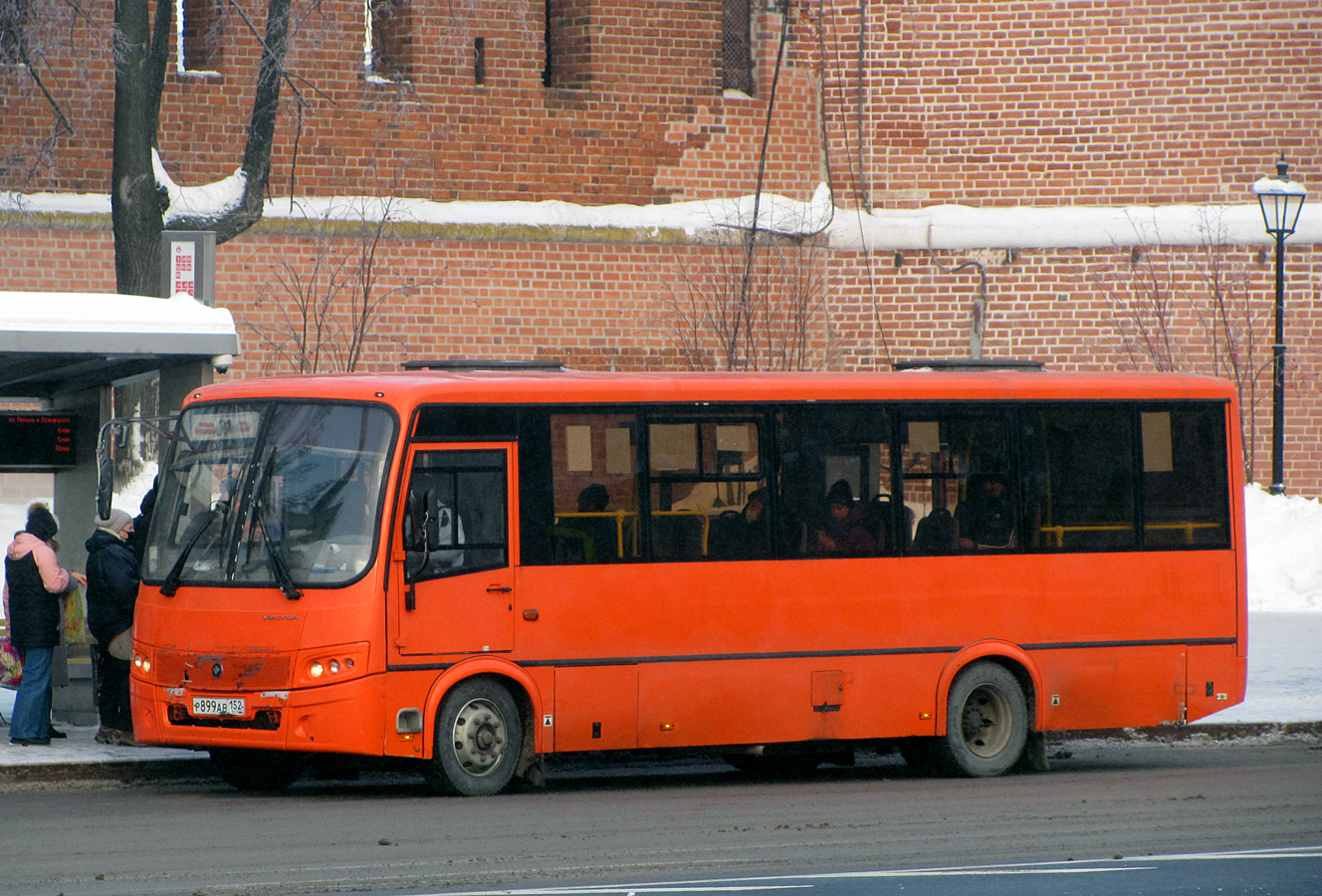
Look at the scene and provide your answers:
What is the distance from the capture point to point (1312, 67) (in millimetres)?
26984

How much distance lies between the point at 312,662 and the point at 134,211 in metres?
8.58

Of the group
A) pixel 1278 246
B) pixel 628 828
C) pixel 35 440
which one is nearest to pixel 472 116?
pixel 1278 246

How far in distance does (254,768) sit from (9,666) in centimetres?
216

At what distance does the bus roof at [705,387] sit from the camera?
12.3 metres

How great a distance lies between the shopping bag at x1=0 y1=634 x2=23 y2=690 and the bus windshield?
72.8 inches

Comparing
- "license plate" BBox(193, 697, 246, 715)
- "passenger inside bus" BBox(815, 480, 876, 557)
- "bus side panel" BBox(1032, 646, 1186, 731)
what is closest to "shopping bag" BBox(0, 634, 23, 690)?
"license plate" BBox(193, 697, 246, 715)

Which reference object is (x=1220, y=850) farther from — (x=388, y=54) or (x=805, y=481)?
(x=388, y=54)

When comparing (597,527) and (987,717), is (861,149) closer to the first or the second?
(987,717)

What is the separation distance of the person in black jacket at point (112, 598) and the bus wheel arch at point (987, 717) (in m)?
5.46

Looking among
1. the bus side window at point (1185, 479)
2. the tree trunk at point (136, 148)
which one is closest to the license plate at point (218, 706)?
the bus side window at point (1185, 479)

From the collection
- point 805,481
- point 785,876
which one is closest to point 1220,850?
point 785,876

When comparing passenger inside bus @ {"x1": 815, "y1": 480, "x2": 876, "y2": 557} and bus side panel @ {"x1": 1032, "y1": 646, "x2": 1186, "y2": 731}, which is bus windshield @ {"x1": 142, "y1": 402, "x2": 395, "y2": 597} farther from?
bus side panel @ {"x1": 1032, "y1": 646, "x2": 1186, "y2": 731}

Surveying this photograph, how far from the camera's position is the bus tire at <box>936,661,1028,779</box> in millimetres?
13562

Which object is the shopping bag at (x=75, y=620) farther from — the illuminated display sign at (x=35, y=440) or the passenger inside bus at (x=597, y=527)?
the passenger inside bus at (x=597, y=527)
